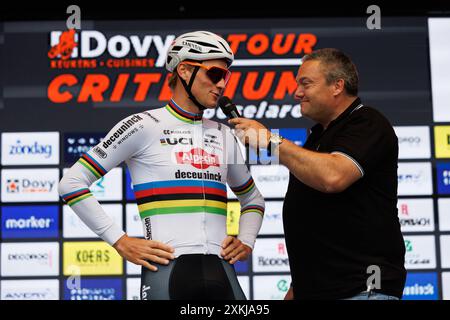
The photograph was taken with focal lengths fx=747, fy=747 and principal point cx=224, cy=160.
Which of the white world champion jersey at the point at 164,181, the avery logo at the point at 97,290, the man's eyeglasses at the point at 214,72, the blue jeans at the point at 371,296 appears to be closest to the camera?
the blue jeans at the point at 371,296

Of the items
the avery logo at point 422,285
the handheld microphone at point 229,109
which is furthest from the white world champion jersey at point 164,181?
the avery logo at point 422,285

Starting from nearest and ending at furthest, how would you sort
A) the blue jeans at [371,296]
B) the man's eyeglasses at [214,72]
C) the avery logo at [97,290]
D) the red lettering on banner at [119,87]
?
the blue jeans at [371,296] < the man's eyeglasses at [214,72] < the avery logo at [97,290] < the red lettering on banner at [119,87]

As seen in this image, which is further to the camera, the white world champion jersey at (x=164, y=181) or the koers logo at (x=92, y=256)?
the koers logo at (x=92, y=256)

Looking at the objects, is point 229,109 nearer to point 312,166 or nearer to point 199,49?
point 199,49

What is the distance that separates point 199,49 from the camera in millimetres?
2592

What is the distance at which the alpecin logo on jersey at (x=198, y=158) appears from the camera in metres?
2.52

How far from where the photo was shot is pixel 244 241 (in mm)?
2682

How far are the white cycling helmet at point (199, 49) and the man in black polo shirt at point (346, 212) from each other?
30 centimetres

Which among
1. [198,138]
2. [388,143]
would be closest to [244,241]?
[198,138]

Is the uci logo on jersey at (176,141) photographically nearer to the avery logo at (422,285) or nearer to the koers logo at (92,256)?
the koers logo at (92,256)

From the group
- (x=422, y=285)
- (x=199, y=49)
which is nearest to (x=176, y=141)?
(x=199, y=49)

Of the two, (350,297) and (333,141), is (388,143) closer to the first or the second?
(333,141)
